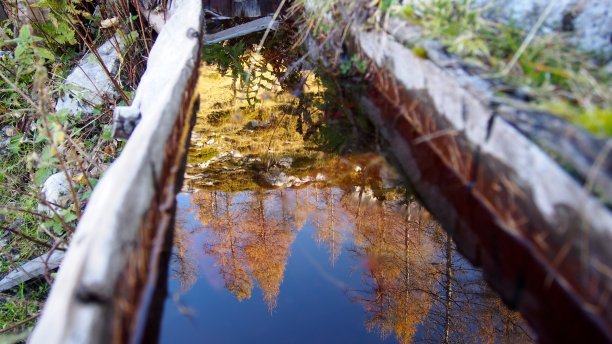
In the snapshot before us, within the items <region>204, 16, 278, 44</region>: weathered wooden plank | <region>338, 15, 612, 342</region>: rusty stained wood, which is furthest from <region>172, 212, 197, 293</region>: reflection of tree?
<region>204, 16, 278, 44</region>: weathered wooden plank

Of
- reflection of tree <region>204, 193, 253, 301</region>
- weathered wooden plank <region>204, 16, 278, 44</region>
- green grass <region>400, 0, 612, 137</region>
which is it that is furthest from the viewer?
weathered wooden plank <region>204, 16, 278, 44</region>

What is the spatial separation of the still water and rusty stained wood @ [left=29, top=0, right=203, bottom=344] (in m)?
0.31

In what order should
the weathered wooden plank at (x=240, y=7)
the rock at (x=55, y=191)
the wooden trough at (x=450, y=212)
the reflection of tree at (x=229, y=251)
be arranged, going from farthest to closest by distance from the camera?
the weathered wooden plank at (x=240, y=7)
the rock at (x=55, y=191)
the reflection of tree at (x=229, y=251)
the wooden trough at (x=450, y=212)

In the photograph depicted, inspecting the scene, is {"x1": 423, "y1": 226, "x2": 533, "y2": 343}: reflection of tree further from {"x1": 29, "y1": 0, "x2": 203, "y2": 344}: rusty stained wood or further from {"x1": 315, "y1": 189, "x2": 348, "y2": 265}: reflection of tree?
{"x1": 29, "y1": 0, "x2": 203, "y2": 344}: rusty stained wood

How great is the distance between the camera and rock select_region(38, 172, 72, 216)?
292 cm

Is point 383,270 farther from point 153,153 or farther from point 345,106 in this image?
point 345,106

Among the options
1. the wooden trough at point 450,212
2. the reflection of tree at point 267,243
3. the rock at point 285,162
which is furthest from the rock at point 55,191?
the rock at point 285,162

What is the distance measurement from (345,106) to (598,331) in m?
2.28

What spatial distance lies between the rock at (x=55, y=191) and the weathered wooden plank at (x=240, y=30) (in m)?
2.29

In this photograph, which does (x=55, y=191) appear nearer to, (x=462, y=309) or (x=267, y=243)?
(x=267, y=243)

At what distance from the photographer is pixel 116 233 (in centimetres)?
133

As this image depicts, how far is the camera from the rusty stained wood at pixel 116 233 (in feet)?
3.70

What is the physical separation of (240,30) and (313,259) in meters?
3.45

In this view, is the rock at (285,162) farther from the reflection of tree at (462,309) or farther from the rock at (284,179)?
the reflection of tree at (462,309)
